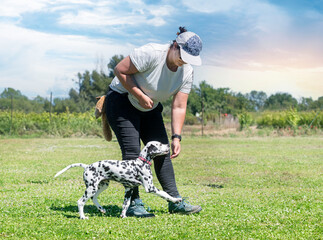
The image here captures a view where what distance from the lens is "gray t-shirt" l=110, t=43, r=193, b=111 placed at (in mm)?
5125

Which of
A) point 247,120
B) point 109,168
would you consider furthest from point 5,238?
point 247,120

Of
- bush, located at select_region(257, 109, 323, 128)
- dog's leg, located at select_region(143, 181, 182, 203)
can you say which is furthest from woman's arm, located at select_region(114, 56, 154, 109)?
bush, located at select_region(257, 109, 323, 128)

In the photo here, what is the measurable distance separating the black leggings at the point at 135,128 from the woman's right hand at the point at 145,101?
0.29 m

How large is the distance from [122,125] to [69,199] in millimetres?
2089

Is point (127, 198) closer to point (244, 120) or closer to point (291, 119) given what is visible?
point (244, 120)

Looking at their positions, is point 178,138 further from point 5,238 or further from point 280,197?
point 280,197

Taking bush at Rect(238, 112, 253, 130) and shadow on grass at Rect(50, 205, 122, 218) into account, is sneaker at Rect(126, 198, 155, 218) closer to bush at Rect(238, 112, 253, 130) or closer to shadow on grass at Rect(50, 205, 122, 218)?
shadow on grass at Rect(50, 205, 122, 218)

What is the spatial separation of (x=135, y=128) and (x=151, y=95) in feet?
1.62

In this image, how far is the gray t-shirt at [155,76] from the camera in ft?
16.8

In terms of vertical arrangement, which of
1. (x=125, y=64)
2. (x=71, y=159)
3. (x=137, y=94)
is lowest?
(x=71, y=159)

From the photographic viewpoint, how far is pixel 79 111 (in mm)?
30406

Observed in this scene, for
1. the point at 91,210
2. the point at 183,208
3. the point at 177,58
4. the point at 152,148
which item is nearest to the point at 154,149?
the point at 152,148

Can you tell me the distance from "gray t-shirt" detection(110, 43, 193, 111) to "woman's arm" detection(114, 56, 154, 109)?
0.29ft

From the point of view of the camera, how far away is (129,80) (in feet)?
17.2
